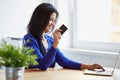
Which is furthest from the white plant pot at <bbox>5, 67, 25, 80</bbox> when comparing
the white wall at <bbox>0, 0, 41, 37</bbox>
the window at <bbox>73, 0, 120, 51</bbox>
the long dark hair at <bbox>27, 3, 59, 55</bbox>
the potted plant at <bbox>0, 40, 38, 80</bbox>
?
the window at <bbox>73, 0, 120, 51</bbox>

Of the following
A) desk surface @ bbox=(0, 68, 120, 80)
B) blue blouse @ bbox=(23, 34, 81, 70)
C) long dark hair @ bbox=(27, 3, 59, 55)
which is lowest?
desk surface @ bbox=(0, 68, 120, 80)

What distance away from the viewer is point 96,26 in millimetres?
3354

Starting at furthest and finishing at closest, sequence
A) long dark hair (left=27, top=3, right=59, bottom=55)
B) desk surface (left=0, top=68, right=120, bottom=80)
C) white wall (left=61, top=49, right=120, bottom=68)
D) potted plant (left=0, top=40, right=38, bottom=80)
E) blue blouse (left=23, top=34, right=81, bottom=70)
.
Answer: white wall (left=61, top=49, right=120, bottom=68)
long dark hair (left=27, top=3, right=59, bottom=55)
blue blouse (left=23, top=34, right=81, bottom=70)
desk surface (left=0, top=68, right=120, bottom=80)
potted plant (left=0, top=40, right=38, bottom=80)

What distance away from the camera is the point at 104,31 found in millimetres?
3305

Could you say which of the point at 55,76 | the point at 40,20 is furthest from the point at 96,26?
the point at 55,76

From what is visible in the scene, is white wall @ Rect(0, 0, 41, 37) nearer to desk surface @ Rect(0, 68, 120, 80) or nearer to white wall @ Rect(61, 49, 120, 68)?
white wall @ Rect(61, 49, 120, 68)

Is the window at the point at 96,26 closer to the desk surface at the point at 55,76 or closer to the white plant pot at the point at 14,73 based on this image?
the desk surface at the point at 55,76

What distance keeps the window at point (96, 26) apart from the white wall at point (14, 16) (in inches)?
24.1

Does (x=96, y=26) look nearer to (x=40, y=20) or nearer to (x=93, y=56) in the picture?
(x=93, y=56)

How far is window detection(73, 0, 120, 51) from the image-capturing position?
10.5 ft

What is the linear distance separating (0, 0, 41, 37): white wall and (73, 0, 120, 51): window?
2.01 ft

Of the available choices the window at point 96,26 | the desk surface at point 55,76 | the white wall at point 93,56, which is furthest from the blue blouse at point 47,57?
the window at point 96,26

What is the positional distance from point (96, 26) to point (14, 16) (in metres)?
0.99

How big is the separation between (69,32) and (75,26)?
4.5 inches
